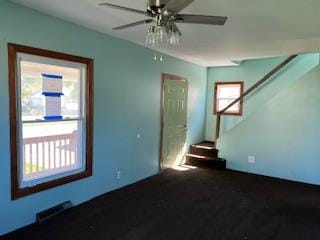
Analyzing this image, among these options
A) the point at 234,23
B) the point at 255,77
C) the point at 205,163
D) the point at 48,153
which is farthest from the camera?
the point at 255,77

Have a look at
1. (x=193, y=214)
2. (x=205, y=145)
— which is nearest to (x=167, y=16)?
(x=193, y=214)

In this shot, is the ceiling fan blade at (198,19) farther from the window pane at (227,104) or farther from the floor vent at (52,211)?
the window pane at (227,104)

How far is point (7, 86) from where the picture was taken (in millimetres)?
2473

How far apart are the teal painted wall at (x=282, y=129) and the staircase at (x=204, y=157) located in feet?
0.57

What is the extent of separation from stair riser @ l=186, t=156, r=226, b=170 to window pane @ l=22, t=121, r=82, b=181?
3023 mm

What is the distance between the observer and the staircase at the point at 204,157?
17.8 ft

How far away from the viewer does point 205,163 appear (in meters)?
5.53

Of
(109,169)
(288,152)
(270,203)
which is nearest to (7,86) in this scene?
(109,169)

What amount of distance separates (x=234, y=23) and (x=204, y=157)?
3.42m

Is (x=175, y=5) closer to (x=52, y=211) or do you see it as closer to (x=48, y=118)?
(x=48, y=118)

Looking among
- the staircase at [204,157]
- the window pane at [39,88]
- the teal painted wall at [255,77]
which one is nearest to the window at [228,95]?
the teal painted wall at [255,77]

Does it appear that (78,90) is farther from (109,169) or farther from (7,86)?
(109,169)

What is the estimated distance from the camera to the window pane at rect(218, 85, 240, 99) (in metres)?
6.09


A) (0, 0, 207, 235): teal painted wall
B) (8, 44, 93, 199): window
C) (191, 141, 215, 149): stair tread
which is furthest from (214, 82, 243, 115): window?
(8, 44, 93, 199): window
